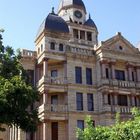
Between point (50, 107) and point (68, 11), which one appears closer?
point (50, 107)

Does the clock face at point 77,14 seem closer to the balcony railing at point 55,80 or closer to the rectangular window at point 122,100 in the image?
the balcony railing at point 55,80

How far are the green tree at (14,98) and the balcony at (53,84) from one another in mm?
12292

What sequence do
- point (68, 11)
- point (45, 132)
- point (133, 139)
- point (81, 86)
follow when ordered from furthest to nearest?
1. point (68, 11)
2. point (81, 86)
3. point (45, 132)
4. point (133, 139)

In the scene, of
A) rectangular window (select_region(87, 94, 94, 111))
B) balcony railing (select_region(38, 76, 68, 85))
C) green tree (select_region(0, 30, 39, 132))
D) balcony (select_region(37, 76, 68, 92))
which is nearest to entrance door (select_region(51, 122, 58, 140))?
balcony (select_region(37, 76, 68, 92))

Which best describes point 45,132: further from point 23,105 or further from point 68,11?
point 68,11

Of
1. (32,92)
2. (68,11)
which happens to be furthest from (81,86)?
(68,11)

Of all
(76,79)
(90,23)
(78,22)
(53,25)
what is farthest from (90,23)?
(76,79)

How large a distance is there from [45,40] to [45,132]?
1028 centimetres

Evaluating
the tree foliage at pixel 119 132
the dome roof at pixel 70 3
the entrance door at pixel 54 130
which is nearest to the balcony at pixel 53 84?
the entrance door at pixel 54 130

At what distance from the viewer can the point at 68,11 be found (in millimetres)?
57000

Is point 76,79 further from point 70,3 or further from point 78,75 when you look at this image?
point 70,3

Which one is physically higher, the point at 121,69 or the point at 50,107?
the point at 121,69

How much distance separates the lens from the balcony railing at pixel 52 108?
3813 centimetres

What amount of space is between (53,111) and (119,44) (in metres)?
11.8
